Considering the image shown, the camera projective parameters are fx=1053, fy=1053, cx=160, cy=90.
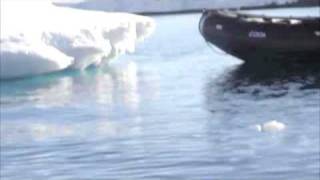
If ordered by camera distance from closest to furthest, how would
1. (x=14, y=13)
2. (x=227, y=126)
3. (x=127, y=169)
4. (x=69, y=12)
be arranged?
(x=127, y=169) < (x=227, y=126) < (x=14, y=13) < (x=69, y=12)

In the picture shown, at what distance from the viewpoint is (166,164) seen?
33.2 ft

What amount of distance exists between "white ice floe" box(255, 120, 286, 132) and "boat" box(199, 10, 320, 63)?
741 centimetres

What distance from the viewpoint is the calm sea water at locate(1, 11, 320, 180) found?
32.6 feet

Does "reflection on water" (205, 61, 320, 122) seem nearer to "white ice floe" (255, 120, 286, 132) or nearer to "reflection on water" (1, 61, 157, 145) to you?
"white ice floe" (255, 120, 286, 132)

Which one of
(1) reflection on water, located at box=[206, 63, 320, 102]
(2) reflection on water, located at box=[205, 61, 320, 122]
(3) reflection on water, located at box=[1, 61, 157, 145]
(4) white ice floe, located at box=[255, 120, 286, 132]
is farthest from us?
(1) reflection on water, located at box=[206, 63, 320, 102]

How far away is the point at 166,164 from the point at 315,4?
40.2m

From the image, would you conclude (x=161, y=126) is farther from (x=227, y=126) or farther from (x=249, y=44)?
(x=249, y=44)

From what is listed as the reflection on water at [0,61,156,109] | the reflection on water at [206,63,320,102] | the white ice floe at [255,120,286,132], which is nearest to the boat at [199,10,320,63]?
the reflection on water at [206,63,320,102]

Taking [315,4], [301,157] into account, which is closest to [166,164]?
[301,157]

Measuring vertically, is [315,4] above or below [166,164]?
below

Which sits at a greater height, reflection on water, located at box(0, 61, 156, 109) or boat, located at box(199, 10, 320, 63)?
boat, located at box(199, 10, 320, 63)

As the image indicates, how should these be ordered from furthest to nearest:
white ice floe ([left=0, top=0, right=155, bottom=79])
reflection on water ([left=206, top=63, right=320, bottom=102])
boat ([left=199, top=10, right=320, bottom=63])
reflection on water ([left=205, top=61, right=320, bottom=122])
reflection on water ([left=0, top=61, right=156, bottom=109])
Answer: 1. boat ([left=199, top=10, right=320, bottom=63])
2. white ice floe ([left=0, top=0, right=155, bottom=79])
3. reflection on water ([left=206, top=63, right=320, bottom=102])
4. reflection on water ([left=0, top=61, right=156, bottom=109])
5. reflection on water ([left=205, top=61, right=320, bottom=122])

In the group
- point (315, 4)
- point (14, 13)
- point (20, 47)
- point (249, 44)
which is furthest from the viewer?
point (315, 4)

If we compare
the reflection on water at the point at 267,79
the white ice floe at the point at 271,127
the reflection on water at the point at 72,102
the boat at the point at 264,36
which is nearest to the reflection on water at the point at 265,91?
the reflection on water at the point at 267,79
